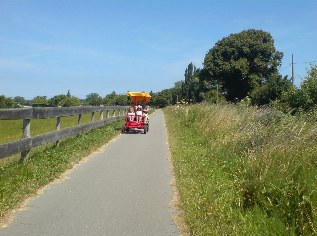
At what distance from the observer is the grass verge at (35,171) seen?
638 cm

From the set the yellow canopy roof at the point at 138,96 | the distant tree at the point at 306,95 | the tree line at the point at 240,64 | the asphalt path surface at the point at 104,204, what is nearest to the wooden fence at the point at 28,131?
the asphalt path surface at the point at 104,204

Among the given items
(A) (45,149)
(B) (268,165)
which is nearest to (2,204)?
(B) (268,165)

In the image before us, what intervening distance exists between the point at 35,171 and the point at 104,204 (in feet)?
7.34

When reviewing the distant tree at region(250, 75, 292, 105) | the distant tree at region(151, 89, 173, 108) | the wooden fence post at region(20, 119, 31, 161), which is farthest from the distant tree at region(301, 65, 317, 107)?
the distant tree at region(151, 89, 173, 108)

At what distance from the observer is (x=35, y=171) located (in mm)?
8016

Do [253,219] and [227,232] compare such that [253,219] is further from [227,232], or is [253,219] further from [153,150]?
[153,150]

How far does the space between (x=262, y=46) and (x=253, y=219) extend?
6276cm

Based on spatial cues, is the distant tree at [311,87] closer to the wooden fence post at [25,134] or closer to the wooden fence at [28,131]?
the wooden fence at [28,131]

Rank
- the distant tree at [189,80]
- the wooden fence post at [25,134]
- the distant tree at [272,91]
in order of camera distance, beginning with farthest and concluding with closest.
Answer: the distant tree at [189,80] → the distant tree at [272,91] → the wooden fence post at [25,134]

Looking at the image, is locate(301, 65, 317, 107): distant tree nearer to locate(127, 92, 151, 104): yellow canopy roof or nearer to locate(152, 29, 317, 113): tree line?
locate(127, 92, 151, 104): yellow canopy roof

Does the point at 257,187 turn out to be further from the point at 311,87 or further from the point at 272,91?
the point at 272,91

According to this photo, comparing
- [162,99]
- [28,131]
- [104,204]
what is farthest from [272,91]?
[162,99]

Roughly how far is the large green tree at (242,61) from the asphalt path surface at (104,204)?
185 feet

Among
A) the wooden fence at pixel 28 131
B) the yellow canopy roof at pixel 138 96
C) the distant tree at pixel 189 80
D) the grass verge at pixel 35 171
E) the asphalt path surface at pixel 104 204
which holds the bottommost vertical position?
the asphalt path surface at pixel 104 204
